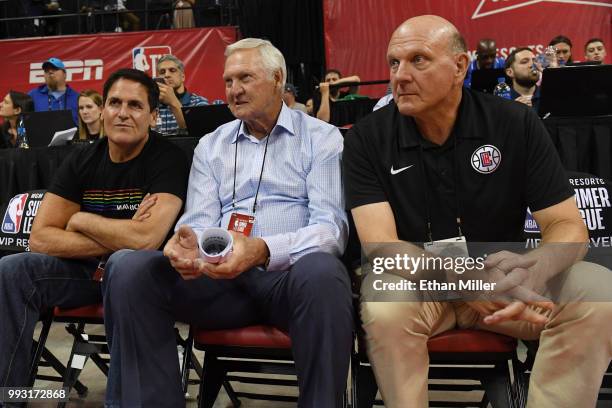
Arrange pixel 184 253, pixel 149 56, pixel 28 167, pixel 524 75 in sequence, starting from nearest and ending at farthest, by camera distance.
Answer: pixel 184 253, pixel 28 167, pixel 524 75, pixel 149 56

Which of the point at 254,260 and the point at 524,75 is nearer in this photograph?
the point at 254,260

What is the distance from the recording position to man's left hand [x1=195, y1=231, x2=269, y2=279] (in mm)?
2004

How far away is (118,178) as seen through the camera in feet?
8.66

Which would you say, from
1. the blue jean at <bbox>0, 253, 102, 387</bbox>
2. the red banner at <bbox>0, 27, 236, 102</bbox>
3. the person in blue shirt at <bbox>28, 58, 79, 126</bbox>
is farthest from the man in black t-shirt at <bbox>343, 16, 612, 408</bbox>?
the red banner at <bbox>0, 27, 236, 102</bbox>

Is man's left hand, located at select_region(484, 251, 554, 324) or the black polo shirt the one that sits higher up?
the black polo shirt

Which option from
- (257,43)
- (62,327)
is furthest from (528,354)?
(62,327)

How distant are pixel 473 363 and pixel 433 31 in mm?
1018

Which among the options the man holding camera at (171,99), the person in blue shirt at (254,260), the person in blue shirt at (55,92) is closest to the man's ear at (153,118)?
the person in blue shirt at (254,260)

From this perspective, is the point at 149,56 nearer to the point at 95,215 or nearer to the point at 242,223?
the point at 95,215

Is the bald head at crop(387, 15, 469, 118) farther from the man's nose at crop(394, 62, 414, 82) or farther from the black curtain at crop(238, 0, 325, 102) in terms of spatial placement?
the black curtain at crop(238, 0, 325, 102)

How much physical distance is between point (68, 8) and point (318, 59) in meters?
3.93

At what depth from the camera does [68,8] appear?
9.75 meters

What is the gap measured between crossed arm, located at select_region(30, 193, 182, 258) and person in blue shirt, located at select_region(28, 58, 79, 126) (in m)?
5.29

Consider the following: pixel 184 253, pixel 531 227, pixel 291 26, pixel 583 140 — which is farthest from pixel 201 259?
pixel 291 26
